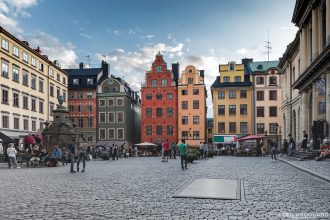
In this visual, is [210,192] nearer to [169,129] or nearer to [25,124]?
[25,124]

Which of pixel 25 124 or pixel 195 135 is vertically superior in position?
pixel 25 124

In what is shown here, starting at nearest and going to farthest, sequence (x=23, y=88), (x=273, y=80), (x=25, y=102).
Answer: (x=23, y=88) < (x=25, y=102) < (x=273, y=80)

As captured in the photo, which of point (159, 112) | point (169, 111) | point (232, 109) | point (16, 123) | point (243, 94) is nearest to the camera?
point (16, 123)

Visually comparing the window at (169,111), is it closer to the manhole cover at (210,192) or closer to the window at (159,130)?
the window at (159,130)

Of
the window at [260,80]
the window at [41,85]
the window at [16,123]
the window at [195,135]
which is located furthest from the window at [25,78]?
the window at [260,80]

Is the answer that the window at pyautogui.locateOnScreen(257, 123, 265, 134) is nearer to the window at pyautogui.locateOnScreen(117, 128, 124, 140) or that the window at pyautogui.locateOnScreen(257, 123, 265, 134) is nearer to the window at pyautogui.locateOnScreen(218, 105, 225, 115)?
the window at pyautogui.locateOnScreen(218, 105, 225, 115)

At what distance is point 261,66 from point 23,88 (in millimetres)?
40223

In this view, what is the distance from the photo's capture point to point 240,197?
A: 10023 millimetres

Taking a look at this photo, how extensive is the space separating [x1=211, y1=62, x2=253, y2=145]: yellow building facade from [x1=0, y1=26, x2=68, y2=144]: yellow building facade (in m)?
28.6

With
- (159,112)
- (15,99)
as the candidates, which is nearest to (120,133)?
(159,112)

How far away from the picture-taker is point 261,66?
2660 inches

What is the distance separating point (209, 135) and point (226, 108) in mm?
28677

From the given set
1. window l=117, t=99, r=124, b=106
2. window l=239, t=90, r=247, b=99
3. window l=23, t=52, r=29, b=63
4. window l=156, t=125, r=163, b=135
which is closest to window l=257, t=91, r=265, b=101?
window l=239, t=90, r=247, b=99

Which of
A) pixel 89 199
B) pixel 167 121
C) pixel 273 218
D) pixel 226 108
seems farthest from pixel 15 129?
pixel 273 218
